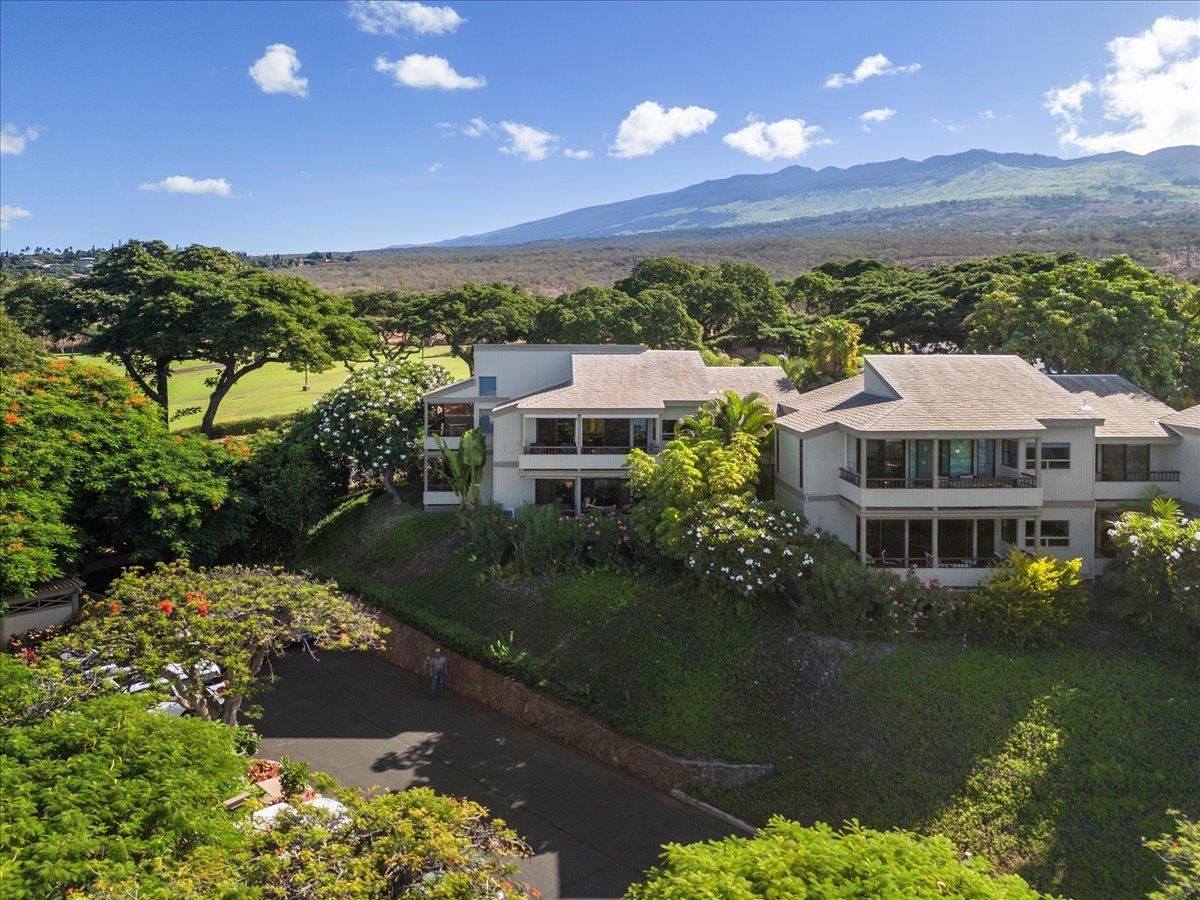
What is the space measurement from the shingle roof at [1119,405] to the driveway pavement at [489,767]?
1580 cm

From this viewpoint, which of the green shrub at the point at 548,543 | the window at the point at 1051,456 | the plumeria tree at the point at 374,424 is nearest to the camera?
the window at the point at 1051,456

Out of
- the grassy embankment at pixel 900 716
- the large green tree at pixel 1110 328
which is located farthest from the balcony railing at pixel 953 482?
the large green tree at pixel 1110 328

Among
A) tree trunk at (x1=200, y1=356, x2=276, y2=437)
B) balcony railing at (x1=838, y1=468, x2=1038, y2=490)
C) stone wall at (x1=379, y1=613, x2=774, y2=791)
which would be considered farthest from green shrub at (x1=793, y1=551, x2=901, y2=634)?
tree trunk at (x1=200, y1=356, x2=276, y2=437)

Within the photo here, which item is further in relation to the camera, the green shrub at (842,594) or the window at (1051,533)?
the window at (1051,533)

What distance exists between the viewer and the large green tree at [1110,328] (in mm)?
30844

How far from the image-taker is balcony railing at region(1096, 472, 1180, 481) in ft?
77.8

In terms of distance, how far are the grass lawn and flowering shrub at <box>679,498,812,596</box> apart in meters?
30.3

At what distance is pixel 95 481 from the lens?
25344 millimetres

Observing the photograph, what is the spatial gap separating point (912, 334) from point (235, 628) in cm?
4488

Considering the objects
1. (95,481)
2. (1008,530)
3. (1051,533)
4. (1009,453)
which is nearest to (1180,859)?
(1008,530)

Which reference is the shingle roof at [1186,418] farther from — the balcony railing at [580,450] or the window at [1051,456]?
the balcony railing at [580,450]

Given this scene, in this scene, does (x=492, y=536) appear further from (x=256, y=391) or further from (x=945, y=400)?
(x=256, y=391)

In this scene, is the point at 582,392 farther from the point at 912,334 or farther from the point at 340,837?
the point at 912,334

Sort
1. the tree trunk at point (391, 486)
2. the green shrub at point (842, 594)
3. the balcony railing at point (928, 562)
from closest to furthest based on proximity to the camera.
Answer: the green shrub at point (842, 594)
the balcony railing at point (928, 562)
the tree trunk at point (391, 486)
